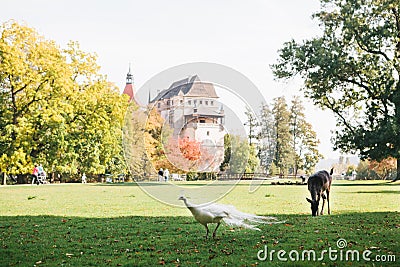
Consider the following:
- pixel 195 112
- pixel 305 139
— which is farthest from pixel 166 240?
pixel 305 139

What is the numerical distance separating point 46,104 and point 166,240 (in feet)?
114

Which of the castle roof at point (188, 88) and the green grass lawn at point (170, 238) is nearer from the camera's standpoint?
the green grass lawn at point (170, 238)

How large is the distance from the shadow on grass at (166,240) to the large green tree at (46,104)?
2812 centimetres

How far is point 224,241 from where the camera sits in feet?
34.3

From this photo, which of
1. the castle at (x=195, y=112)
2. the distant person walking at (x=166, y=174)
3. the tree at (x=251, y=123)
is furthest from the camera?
the distant person walking at (x=166, y=174)

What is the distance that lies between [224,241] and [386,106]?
31702 mm

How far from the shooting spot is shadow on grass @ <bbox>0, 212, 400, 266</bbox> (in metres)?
8.82

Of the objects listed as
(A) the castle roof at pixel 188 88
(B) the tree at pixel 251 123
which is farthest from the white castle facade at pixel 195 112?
(B) the tree at pixel 251 123

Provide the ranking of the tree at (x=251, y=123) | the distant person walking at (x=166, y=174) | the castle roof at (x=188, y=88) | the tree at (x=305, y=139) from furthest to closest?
the tree at (x=305, y=139) < the distant person walking at (x=166, y=174) < the tree at (x=251, y=123) < the castle roof at (x=188, y=88)

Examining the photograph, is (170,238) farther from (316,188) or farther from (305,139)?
(305,139)

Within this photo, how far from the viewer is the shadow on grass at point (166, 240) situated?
8.82 metres

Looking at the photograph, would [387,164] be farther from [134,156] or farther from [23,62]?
[134,156]

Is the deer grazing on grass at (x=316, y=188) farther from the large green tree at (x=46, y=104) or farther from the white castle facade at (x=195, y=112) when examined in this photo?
the large green tree at (x=46, y=104)

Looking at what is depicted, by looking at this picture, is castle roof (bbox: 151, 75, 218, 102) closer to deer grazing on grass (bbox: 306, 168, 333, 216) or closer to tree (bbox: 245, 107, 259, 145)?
tree (bbox: 245, 107, 259, 145)
